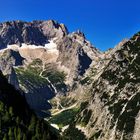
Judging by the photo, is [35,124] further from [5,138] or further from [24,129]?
[5,138]

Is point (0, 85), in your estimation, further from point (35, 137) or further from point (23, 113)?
point (35, 137)

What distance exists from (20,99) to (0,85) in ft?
44.4

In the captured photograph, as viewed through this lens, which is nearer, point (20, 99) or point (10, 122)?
point (10, 122)

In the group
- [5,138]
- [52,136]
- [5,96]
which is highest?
[5,96]

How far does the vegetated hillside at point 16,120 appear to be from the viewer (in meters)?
152

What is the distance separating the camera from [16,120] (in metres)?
160

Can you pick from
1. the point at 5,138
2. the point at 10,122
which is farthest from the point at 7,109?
the point at 5,138

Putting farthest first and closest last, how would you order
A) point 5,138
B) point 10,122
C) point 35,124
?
point 35,124 < point 10,122 < point 5,138

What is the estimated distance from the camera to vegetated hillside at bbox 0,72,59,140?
152475 millimetres

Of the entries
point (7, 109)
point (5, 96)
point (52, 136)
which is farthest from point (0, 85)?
point (52, 136)

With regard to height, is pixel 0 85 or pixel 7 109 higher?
pixel 0 85

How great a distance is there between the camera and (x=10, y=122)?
158000 mm

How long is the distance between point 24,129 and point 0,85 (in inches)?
1171

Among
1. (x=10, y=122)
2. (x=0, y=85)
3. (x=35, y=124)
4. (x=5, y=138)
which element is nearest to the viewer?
(x=5, y=138)
